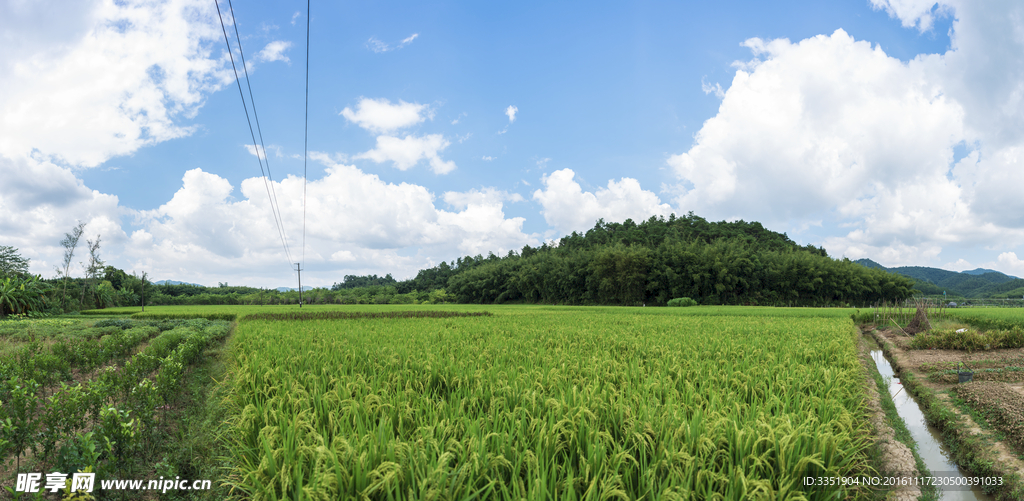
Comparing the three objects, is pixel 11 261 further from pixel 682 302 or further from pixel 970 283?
pixel 970 283

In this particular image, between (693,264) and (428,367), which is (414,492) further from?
(693,264)

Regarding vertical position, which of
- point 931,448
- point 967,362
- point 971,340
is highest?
point 971,340

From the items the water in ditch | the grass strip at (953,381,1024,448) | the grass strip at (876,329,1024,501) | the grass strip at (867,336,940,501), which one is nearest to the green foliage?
the grass strip at (867,336,940,501)

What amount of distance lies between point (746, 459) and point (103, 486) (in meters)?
4.71

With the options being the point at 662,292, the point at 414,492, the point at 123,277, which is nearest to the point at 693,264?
the point at 662,292

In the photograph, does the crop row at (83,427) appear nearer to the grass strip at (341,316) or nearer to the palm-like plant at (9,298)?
the grass strip at (341,316)

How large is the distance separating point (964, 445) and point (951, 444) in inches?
12.9

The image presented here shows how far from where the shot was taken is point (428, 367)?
5359 millimetres

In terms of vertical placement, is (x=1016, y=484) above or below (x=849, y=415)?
below

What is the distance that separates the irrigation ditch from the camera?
434 cm

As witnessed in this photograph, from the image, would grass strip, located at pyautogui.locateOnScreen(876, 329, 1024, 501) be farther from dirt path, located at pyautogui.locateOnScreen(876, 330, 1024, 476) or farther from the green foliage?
the green foliage

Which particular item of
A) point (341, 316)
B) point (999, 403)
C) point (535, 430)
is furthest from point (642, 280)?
point (535, 430)

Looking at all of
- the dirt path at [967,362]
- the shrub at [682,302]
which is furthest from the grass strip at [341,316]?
the shrub at [682,302]

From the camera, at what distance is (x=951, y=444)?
559 cm
